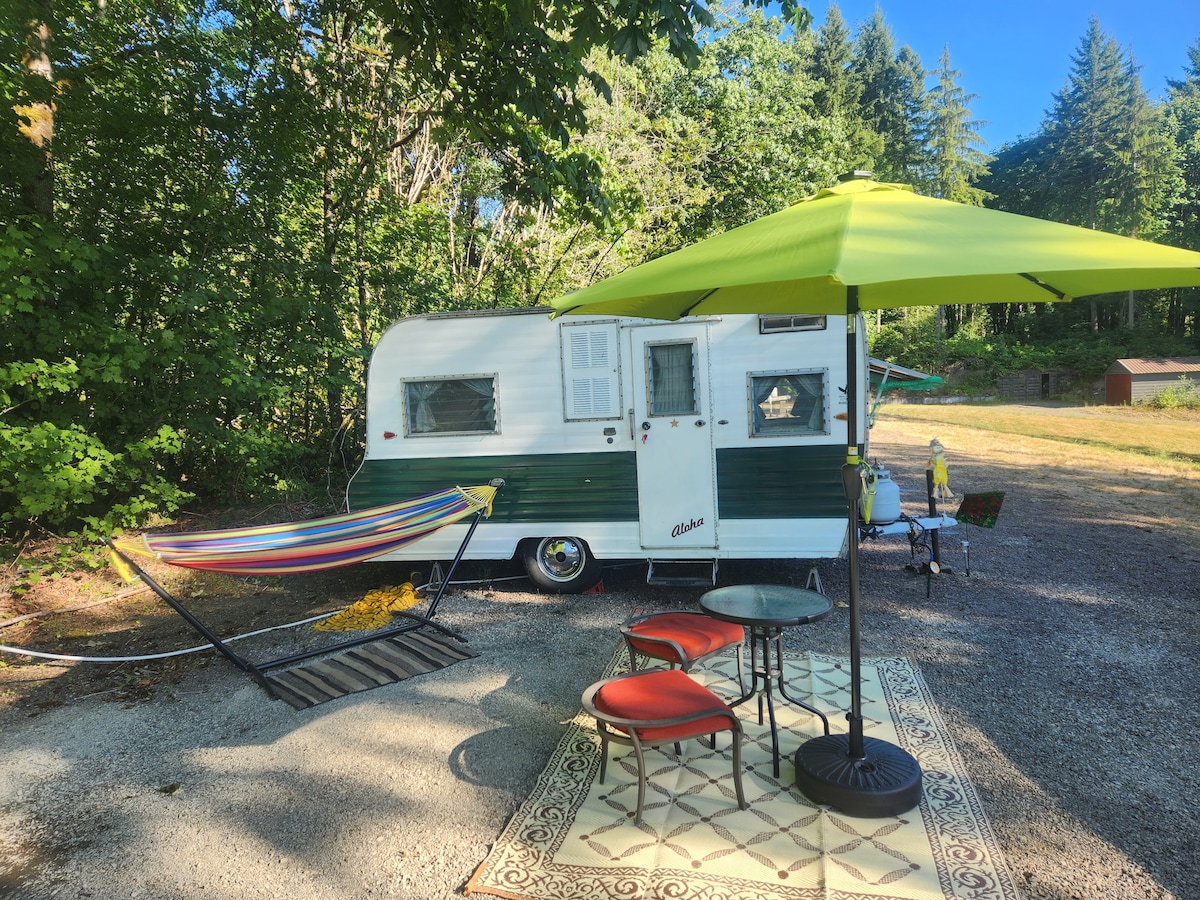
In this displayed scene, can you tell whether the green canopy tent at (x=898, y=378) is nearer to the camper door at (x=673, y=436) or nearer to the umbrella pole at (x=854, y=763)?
the camper door at (x=673, y=436)

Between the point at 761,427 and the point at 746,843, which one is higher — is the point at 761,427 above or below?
above

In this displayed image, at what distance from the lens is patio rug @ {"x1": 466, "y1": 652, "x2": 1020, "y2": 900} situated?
2.58 metres

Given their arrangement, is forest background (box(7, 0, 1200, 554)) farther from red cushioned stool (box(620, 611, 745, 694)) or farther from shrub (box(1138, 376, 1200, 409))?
shrub (box(1138, 376, 1200, 409))

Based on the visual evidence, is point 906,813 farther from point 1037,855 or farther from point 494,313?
point 494,313

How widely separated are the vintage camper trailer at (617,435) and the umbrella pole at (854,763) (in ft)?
8.40

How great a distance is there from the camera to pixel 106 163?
633 centimetres

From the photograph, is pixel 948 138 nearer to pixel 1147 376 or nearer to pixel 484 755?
pixel 1147 376

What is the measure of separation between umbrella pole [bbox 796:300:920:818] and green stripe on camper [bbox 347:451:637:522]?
3.02m

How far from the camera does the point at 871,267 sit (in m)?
2.26

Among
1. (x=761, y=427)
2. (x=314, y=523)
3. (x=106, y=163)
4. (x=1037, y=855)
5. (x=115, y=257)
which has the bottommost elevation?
(x=1037, y=855)

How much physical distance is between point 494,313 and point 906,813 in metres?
4.71

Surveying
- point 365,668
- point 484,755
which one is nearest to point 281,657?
point 365,668

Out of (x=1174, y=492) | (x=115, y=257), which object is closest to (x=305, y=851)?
(x=115, y=257)

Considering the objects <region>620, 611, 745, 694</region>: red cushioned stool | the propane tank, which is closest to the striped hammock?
<region>620, 611, 745, 694</region>: red cushioned stool
